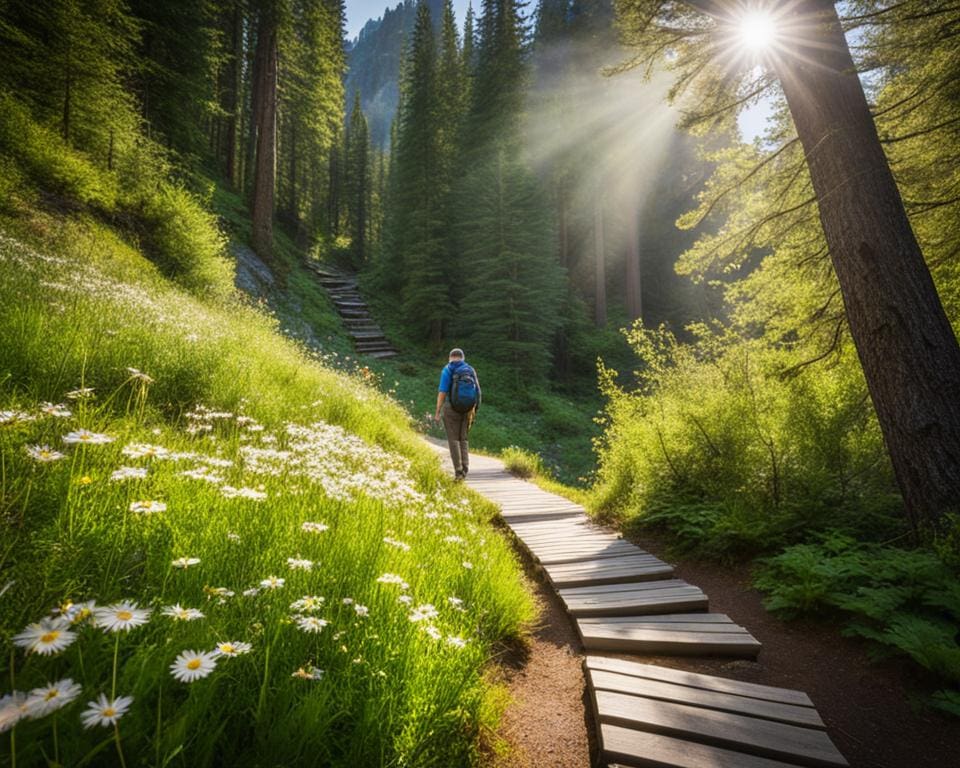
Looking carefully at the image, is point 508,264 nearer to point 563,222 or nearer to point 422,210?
point 422,210

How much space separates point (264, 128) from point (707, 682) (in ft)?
75.3

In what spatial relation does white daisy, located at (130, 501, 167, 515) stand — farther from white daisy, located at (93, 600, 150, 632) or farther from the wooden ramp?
the wooden ramp

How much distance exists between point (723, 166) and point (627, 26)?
2.29 meters

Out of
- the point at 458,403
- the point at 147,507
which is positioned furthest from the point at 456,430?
the point at 147,507

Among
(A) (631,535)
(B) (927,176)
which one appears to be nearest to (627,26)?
(B) (927,176)

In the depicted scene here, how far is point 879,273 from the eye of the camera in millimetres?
4102

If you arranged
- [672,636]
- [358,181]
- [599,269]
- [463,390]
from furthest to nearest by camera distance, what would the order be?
[358,181], [599,269], [463,390], [672,636]

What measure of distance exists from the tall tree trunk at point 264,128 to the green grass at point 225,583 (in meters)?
16.6

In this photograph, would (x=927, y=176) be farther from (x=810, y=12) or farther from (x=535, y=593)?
(x=535, y=593)

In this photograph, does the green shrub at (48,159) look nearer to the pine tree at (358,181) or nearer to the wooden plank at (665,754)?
the wooden plank at (665,754)

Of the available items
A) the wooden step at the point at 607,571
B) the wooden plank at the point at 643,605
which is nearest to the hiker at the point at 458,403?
the wooden step at the point at 607,571

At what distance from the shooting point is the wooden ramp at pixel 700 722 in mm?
2016

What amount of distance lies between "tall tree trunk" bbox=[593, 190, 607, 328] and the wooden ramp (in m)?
27.0

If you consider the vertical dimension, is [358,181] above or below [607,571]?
above
